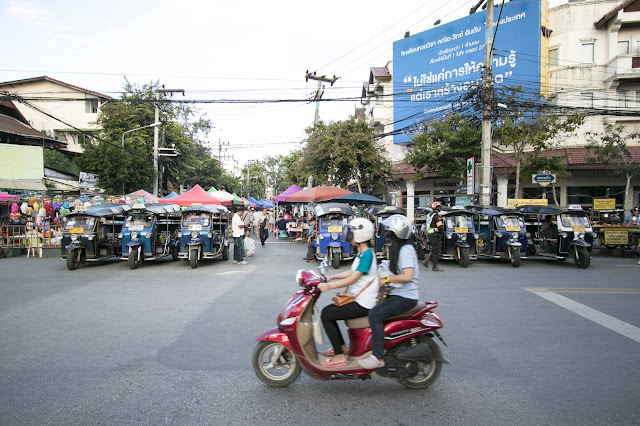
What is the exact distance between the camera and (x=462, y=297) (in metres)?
7.52

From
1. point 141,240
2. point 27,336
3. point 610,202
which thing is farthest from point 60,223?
point 610,202

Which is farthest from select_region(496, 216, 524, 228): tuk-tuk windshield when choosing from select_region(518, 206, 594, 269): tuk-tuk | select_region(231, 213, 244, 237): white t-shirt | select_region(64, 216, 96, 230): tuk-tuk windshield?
select_region(64, 216, 96, 230): tuk-tuk windshield

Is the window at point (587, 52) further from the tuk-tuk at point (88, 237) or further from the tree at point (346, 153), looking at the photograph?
the tuk-tuk at point (88, 237)

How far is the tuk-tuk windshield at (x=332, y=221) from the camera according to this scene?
39.7ft

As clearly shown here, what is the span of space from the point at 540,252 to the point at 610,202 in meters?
6.46

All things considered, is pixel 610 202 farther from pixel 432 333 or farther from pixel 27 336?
pixel 27 336

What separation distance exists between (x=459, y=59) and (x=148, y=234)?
22853mm

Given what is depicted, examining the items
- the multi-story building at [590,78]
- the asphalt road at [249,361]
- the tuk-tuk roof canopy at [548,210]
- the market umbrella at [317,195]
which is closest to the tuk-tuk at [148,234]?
the asphalt road at [249,361]

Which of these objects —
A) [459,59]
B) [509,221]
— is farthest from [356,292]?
[459,59]

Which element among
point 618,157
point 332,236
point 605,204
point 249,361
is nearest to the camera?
point 249,361

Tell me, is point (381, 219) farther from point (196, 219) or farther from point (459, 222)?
point (196, 219)

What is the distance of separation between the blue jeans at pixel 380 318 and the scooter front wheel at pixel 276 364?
76cm

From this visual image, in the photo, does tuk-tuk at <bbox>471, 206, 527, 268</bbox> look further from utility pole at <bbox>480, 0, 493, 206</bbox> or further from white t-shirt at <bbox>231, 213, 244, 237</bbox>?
white t-shirt at <bbox>231, 213, 244, 237</bbox>

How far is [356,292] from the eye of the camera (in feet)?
11.8
